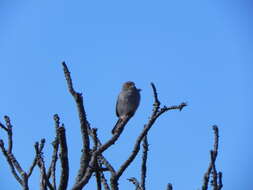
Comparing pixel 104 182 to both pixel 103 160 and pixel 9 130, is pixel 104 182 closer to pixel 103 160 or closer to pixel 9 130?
pixel 103 160

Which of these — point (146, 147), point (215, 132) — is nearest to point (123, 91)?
point (146, 147)

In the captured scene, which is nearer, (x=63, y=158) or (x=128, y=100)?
(x=63, y=158)

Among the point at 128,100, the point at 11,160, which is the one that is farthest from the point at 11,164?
the point at 128,100

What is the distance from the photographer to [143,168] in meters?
5.54

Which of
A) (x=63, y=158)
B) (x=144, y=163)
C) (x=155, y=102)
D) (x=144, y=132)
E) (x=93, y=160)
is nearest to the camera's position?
(x=63, y=158)

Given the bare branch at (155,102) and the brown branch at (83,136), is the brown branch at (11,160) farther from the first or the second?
the bare branch at (155,102)

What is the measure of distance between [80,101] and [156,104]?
40.2 inches

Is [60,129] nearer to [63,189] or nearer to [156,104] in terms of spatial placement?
[63,189]

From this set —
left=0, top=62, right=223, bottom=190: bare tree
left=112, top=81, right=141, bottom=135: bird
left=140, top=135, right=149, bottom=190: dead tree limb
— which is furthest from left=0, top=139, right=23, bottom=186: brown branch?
left=112, top=81, right=141, bottom=135: bird

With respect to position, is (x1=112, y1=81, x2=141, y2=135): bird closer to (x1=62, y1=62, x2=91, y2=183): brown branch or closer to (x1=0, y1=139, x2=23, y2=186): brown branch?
(x1=0, y1=139, x2=23, y2=186): brown branch

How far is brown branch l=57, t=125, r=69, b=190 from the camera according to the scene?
4535 mm

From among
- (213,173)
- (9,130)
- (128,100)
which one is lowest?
(213,173)

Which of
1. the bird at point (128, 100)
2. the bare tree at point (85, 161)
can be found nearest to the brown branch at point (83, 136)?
the bare tree at point (85, 161)

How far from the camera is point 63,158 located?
4.59 metres
